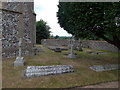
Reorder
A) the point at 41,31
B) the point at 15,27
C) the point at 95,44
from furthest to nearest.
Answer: the point at 41,31 < the point at 95,44 < the point at 15,27

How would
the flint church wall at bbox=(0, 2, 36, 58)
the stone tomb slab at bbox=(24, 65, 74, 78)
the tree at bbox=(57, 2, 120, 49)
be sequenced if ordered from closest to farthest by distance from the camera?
the stone tomb slab at bbox=(24, 65, 74, 78)
the tree at bbox=(57, 2, 120, 49)
the flint church wall at bbox=(0, 2, 36, 58)

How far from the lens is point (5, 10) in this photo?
10.1 metres

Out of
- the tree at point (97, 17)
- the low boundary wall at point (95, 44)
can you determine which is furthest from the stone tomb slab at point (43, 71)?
the low boundary wall at point (95, 44)

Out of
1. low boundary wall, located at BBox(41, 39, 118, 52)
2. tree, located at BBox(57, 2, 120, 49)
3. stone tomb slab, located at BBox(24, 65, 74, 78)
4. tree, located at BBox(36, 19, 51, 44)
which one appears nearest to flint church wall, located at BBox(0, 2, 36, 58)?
stone tomb slab, located at BBox(24, 65, 74, 78)

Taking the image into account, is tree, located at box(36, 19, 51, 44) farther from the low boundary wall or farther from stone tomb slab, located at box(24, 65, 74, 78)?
stone tomb slab, located at box(24, 65, 74, 78)

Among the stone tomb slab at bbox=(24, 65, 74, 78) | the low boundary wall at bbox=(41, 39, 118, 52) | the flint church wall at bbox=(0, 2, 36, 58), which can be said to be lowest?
the stone tomb slab at bbox=(24, 65, 74, 78)

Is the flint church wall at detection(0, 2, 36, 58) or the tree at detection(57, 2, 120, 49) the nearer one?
the tree at detection(57, 2, 120, 49)

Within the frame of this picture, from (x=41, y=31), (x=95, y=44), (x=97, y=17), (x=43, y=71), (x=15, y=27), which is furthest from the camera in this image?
(x=41, y=31)

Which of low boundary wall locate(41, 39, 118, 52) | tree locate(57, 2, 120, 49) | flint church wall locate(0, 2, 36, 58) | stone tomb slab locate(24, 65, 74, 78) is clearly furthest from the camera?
low boundary wall locate(41, 39, 118, 52)

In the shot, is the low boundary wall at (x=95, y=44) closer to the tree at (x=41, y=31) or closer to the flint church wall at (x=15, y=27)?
the tree at (x=41, y=31)

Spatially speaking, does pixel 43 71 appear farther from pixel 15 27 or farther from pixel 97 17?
pixel 15 27

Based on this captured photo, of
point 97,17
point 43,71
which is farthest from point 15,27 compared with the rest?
point 97,17

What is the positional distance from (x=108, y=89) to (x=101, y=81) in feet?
2.81

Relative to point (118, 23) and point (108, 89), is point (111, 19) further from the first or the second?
point (108, 89)
